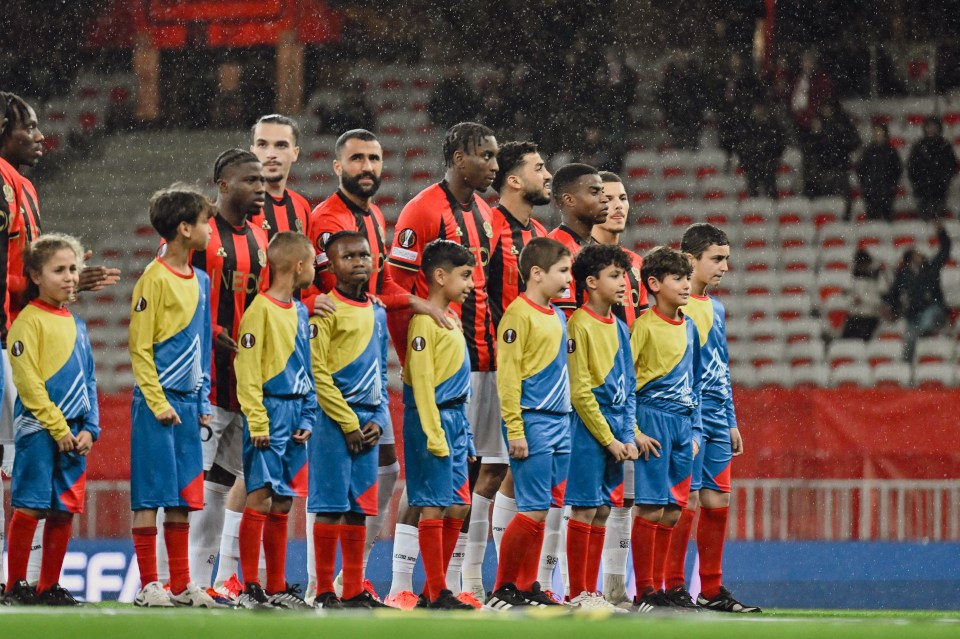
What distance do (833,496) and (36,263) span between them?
20.3ft

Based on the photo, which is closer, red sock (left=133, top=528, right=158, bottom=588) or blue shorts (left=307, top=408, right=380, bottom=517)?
red sock (left=133, top=528, right=158, bottom=588)

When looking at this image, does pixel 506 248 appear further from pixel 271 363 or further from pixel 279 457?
pixel 279 457

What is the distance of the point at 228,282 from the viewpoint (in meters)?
5.79

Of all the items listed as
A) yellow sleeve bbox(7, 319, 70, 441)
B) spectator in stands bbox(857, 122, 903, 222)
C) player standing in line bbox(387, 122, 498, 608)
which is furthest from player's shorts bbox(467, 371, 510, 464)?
spectator in stands bbox(857, 122, 903, 222)

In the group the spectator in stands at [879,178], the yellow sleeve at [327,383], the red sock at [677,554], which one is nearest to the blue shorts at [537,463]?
the yellow sleeve at [327,383]

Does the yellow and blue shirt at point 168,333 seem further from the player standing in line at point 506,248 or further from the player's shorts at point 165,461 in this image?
the player standing in line at point 506,248

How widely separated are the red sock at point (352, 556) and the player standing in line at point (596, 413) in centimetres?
82

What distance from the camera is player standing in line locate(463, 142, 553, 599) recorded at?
606cm

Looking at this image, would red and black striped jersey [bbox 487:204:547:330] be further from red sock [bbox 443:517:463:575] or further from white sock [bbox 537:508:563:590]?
red sock [bbox 443:517:463:575]

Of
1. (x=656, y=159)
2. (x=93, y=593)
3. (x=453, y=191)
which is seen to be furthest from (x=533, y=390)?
(x=656, y=159)

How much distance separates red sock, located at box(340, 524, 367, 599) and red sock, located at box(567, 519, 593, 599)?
81 centimetres

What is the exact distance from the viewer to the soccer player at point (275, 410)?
5.37 metres

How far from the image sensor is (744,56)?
14.8m

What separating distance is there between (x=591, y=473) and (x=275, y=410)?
48.9 inches
